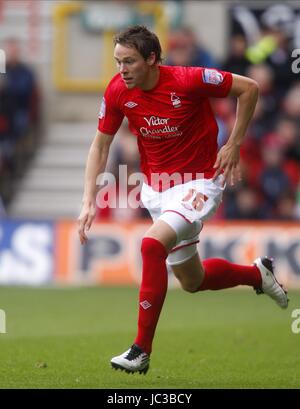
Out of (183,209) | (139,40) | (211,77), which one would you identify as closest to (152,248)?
(183,209)

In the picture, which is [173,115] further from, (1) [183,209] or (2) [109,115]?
(1) [183,209]

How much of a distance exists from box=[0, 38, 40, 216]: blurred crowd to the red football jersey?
33.5 feet

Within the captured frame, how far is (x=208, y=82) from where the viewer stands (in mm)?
8555

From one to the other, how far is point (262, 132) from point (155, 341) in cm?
774

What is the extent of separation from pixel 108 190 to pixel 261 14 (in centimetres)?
475

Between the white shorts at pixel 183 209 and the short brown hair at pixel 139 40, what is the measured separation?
3.32ft

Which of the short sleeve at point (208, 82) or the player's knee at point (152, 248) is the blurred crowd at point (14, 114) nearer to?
the short sleeve at point (208, 82)

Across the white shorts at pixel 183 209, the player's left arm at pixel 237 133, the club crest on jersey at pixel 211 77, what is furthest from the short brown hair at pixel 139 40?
the white shorts at pixel 183 209

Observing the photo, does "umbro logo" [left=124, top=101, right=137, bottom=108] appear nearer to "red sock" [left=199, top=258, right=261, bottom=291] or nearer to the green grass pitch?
"red sock" [left=199, top=258, right=261, bottom=291]

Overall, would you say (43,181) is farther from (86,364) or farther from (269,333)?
(86,364)

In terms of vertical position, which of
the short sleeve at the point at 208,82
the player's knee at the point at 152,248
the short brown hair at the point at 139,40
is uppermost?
the short brown hair at the point at 139,40

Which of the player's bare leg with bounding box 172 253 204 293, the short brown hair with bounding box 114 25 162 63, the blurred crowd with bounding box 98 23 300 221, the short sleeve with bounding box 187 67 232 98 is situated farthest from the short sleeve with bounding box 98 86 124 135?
the blurred crowd with bounding box 98 23 300 221

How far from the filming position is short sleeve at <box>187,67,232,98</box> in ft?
28.1

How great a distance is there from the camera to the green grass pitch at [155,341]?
8.40m
